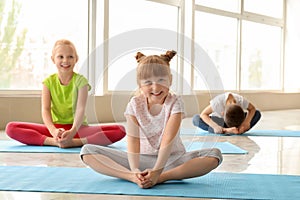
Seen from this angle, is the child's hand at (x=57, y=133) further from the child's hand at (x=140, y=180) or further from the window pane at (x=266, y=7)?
the window pane at (x=266, y=7)

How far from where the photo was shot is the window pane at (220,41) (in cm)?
728

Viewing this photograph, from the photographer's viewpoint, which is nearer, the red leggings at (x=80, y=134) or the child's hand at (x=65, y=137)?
the child's hand at (x=65, y=137)

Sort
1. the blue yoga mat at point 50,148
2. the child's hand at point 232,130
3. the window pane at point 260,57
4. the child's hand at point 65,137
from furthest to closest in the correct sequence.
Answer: the window pane at point 260,57
the child's hand at point 232,130
the child's hand at point 65,137
the blue yoga mat at point 50,148

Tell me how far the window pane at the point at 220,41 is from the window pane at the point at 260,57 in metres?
0.30

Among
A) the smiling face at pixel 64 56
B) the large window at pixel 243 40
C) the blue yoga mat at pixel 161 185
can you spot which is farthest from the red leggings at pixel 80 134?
→ the large window at pixel 243 40

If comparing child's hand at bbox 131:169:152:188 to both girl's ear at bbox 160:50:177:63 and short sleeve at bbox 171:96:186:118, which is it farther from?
girl's ear at bbox 160:50:177:63

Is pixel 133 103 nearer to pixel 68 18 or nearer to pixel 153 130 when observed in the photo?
pixel 153 130

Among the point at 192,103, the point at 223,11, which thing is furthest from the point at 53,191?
the point at 223,11

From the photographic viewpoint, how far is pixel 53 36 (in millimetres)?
5164

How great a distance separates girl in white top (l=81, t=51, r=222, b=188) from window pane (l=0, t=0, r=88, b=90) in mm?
2799

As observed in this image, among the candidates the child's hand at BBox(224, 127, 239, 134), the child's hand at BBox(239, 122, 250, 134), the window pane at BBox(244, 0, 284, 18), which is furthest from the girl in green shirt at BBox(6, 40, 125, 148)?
the window pane at BBox(244, 0, 284, 18)

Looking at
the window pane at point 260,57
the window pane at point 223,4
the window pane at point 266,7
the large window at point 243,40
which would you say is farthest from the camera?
the window pane at point 266,7

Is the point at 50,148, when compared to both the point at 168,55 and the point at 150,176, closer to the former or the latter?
the point at 150,176

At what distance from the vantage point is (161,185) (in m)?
2.07
